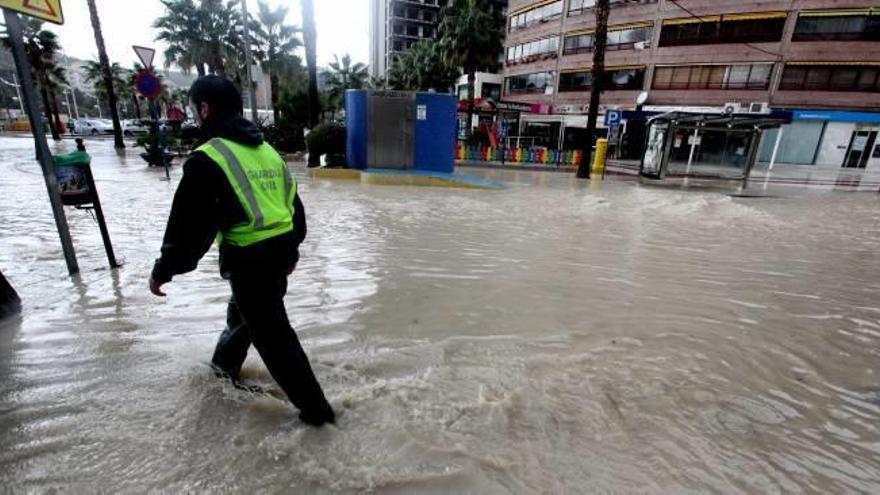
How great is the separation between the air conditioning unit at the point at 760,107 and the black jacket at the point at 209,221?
33717 millimetres

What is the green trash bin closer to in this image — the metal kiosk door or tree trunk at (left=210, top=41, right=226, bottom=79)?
the metal kiosk door

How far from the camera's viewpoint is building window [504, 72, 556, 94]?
40031mm

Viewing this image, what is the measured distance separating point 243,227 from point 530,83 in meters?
44.0

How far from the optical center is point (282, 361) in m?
2.17

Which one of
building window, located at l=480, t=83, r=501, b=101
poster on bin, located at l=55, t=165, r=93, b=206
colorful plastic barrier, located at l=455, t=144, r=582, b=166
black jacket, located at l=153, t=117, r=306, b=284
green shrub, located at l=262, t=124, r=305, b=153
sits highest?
building window, located at l=480, t=83, r=501, b=101

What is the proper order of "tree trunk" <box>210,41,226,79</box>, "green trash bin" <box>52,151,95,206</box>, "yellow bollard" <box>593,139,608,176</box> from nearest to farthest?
"green trash bin" <box>52,151,95,206</box>
"yellow bollard" <box>593,139,608,176</box>
"tree trunk" <box>210,41,226,79</box>

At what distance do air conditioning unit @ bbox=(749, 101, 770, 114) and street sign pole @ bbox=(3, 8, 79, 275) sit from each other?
111 ft

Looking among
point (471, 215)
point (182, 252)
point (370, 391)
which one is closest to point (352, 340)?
point (370, 391)

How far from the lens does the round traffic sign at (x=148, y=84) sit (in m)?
8.88

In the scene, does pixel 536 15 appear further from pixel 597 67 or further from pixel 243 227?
pixel 243 227

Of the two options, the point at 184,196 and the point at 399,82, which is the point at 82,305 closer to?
the point at 184,196

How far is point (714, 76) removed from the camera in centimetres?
3036

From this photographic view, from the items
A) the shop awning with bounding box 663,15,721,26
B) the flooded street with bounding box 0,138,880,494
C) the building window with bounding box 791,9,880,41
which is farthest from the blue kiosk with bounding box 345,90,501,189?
the building window with bounding box 791,9,880,41

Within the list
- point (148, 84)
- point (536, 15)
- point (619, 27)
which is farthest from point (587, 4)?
point (148, 84)
